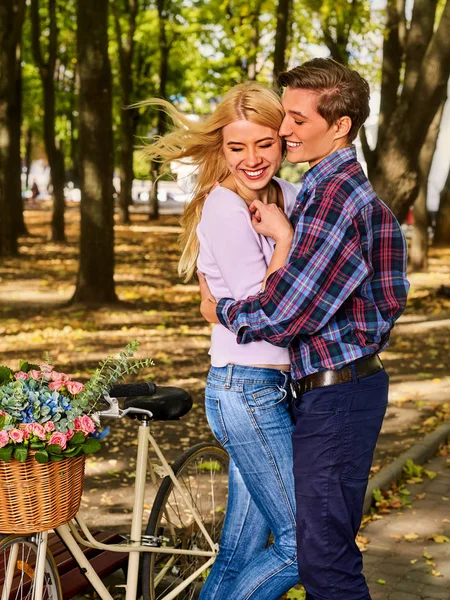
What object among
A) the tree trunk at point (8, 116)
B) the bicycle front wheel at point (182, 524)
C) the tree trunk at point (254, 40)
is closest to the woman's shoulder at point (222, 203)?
the bicycle front wheel at point (182, 524)

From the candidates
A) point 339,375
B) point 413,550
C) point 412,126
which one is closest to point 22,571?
point 339,375

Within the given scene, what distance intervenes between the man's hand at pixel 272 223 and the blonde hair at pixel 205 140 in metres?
0.32

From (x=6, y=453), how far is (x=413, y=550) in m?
3.15

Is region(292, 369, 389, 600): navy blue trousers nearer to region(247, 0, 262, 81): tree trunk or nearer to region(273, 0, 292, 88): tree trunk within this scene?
region(273, 0, 292, 88): tree trunk

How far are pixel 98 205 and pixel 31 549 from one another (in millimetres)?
10977

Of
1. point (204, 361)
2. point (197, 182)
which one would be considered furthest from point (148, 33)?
point (197, 182)

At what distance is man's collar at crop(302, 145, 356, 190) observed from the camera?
2963mm

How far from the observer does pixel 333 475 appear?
2.96 meters

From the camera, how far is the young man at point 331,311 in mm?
2822

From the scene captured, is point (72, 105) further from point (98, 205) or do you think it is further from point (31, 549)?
point (31, 549)

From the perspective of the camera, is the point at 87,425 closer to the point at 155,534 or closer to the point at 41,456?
the point at 41,456

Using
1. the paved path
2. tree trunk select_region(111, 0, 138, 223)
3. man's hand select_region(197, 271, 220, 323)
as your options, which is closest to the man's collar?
man's hand select_region(197, 271, 220, 323)

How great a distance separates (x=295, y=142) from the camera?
3.04 m

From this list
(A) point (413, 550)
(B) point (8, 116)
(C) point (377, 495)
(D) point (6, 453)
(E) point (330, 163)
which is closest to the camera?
(D) point (6, 453)
